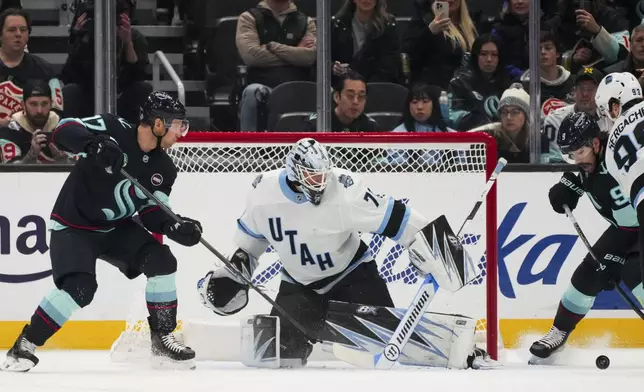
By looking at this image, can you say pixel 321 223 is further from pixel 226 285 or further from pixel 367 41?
pixel 367 41

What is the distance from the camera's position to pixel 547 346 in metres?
5.37

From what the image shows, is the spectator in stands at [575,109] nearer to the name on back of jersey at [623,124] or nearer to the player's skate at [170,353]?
the name on back of jersey at [623,124]

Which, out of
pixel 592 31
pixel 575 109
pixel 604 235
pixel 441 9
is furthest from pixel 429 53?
pixel 604 235

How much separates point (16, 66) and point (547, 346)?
2733 mm

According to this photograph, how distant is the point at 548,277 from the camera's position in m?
6.03

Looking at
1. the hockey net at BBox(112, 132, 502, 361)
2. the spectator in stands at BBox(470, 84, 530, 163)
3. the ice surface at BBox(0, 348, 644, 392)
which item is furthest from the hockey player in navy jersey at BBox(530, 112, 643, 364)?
the spectator in stands at BBox(470, 84, 530, 163)

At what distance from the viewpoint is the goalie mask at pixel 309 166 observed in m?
4.69

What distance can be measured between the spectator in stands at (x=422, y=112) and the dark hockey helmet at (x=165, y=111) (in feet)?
4.83

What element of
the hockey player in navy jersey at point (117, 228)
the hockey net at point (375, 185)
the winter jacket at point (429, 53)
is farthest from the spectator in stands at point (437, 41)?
the hockey player in navy jersey at point (117, 228)

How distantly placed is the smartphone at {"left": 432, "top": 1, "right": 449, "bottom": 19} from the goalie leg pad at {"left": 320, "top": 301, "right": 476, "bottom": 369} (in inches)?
74.0

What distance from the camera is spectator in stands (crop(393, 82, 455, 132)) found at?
6.06 m

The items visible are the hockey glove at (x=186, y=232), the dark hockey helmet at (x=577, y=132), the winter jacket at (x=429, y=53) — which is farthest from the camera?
the winter jacket at (x=429, y=53)

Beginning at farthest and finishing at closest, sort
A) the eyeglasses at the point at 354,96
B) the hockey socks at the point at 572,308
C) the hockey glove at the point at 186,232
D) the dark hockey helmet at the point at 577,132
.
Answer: the eyeglasses at the point at 354,96
the hockey socks at the point at 572,308
the dark hockey helmet at the point at 577,132
the hockey glove at the point at 186,232

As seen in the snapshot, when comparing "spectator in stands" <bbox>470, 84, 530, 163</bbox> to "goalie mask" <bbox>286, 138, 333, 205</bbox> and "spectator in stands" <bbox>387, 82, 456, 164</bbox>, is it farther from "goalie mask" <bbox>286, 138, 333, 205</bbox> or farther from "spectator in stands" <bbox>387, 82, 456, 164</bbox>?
"goalie mask" <bbox>286, 138, 333, 205</bbox>
